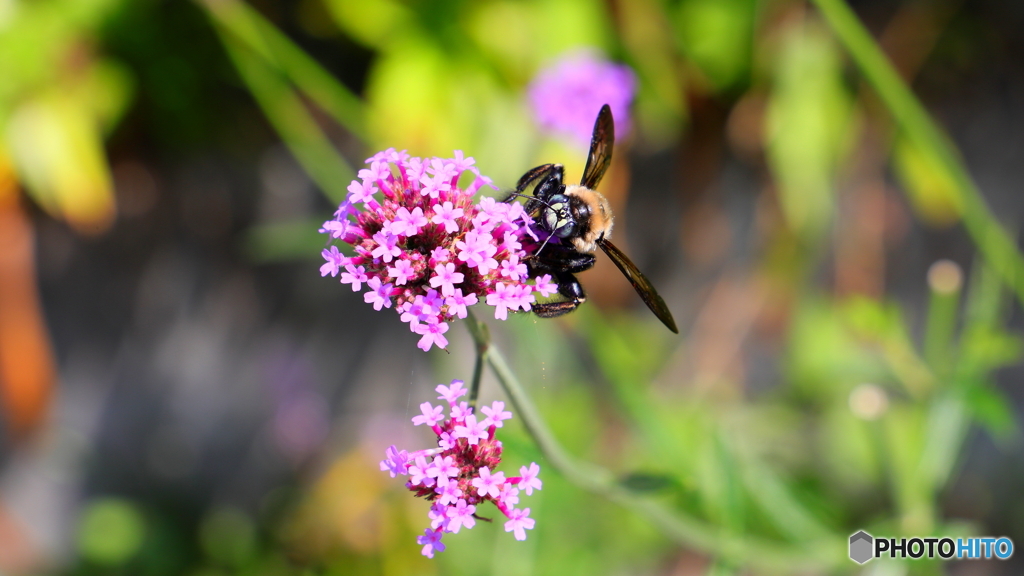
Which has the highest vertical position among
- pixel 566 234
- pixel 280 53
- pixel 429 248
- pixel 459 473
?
pixel 280 53

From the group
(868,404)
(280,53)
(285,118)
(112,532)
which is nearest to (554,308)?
(868,404)

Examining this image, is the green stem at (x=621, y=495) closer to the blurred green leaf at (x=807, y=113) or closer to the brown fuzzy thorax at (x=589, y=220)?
the brown fuzzy thorax at (x=589, y=220)

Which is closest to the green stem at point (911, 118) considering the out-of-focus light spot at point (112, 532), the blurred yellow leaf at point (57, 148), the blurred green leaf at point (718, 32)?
the blurred green leaf at point (718, 32)

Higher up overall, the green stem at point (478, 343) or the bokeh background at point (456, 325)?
the bokeh background at point (456, 325)

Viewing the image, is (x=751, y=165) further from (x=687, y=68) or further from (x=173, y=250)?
(x=173, y=250)

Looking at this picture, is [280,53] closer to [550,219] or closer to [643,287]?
[550,219]
